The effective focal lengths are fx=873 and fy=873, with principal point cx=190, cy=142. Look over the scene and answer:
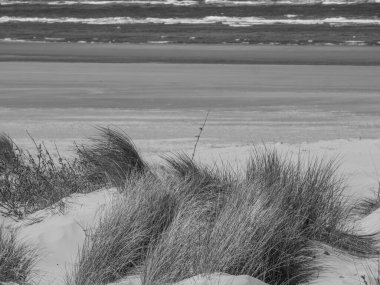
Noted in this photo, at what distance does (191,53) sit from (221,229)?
2342cm

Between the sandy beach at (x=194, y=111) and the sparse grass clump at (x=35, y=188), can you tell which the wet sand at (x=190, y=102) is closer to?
the sandy beach at (x=194, y=111)

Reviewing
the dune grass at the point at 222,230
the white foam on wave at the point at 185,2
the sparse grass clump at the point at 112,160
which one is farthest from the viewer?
the white foam on wave at the point at 185,2

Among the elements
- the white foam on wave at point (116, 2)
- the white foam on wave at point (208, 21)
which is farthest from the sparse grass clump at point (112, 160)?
the white foam on wave at point (116, 2)

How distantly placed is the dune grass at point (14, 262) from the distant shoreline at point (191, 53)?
64.6 ft

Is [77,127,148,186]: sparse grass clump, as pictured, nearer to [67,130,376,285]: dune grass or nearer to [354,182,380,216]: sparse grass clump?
[67,130,376,285]: dune grass

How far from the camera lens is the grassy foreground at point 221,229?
15.6ft

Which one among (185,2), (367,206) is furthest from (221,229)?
(185,2)

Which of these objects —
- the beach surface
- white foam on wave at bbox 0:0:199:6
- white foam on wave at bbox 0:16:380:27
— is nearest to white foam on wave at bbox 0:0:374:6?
white foam on wave at bbox 0:0:199:6

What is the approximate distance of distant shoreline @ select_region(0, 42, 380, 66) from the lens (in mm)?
25308

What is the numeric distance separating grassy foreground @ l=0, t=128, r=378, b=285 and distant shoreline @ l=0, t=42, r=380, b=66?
60.7 feet

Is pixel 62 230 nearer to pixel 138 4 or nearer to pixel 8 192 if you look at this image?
pixel 8 192

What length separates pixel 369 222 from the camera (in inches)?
249

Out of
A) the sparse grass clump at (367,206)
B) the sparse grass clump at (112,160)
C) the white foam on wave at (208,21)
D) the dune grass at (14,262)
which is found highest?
the dune grass at (14,262)

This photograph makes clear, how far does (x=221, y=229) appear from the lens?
489cm
